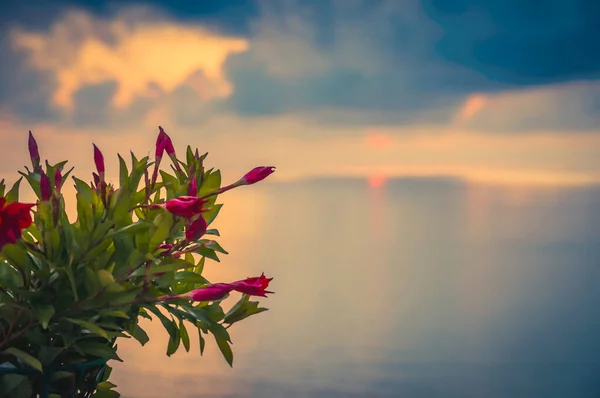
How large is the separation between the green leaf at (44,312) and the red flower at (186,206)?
0.16 metres

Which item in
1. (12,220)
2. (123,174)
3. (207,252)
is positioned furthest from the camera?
(207,252)

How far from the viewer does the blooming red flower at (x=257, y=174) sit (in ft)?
2.53

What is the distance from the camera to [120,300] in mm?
728

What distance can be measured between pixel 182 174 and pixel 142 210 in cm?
7

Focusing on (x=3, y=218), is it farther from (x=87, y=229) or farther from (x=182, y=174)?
(x=182, y=174)

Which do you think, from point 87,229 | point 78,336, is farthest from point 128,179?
point 78,336

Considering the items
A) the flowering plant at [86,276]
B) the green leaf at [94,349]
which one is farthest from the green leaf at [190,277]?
the green leaf at [94,349]

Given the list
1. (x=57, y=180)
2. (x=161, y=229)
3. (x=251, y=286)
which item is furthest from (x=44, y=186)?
(x=251, y=286)

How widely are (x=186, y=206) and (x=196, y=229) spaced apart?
0.19ft

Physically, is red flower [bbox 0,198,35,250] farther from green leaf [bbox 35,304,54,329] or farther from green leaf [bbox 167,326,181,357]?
green leaf [bbox 167,326,181,357]

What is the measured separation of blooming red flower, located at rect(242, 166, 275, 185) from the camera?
77 cm

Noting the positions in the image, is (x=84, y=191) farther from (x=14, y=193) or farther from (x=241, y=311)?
(x=241, y=311)

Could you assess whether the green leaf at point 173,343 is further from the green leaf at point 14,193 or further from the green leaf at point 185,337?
the green leaf at point 14,193

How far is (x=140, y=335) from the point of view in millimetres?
836
